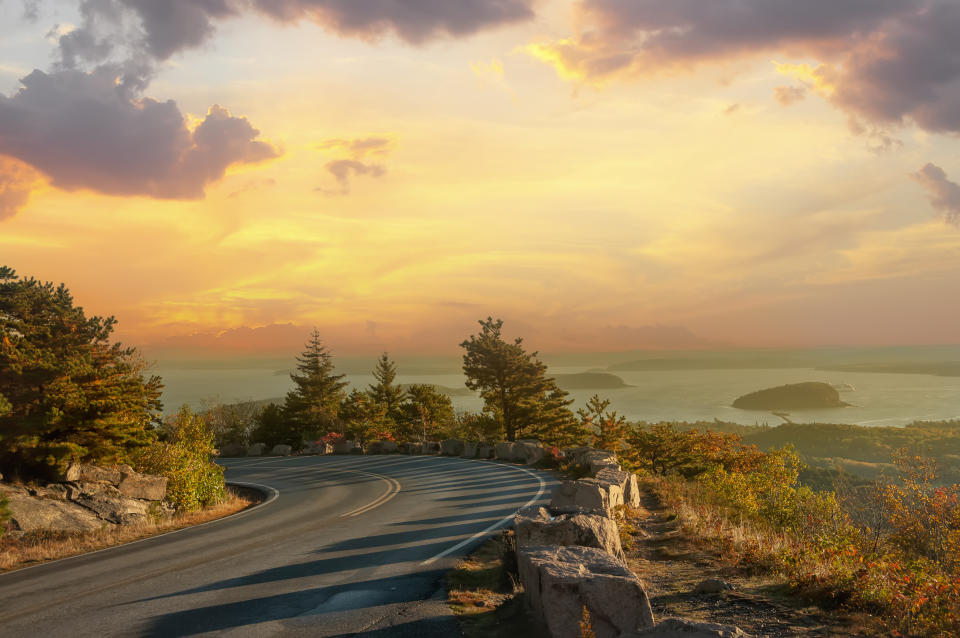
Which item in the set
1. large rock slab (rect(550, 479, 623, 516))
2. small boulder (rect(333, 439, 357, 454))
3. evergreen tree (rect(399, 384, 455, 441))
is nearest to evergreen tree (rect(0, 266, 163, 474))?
large rock slab (rect(550, 479, 623, 516))

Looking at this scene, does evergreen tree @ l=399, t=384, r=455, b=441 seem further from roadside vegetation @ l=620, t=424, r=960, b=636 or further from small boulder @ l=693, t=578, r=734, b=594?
small boulder @ l=693, t=578, r=734, b=594

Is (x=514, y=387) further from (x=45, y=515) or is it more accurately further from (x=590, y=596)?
(x=590, y=596)

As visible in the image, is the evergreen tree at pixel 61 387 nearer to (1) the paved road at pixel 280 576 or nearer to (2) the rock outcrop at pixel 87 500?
(2) the rock outcrop at pixel 87 500

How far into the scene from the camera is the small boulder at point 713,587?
27.9 feet

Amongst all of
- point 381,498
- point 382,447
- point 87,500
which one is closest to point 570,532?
point 381,498

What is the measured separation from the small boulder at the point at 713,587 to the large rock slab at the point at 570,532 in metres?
1.37

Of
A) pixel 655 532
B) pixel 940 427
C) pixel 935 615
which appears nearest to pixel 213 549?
pixel 655 532

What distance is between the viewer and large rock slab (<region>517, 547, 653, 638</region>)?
6098 millimetres

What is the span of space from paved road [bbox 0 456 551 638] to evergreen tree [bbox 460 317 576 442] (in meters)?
28.0

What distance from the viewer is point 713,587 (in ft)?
27.9

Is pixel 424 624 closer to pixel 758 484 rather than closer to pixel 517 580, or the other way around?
pixel 517 580

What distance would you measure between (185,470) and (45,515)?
5278 millimetres

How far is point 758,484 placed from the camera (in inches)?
829

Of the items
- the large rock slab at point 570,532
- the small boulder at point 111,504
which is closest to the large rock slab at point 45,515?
the small boulder at point 111,504
